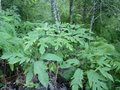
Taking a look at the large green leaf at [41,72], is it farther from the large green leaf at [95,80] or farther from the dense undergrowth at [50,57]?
the large green leaf at [95,80]

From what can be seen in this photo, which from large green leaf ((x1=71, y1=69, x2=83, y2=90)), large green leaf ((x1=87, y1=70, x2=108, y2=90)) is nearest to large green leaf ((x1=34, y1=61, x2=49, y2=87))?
large green leaf ((x1=71, y1=69, x2=83, y2=90))

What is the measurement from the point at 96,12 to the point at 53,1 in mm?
1399

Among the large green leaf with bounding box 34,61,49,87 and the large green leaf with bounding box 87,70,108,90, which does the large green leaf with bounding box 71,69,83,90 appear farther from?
the large green leaf with bounding box 34,61,49,87

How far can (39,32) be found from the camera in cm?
217

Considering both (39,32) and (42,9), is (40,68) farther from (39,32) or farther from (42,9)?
(42,9)

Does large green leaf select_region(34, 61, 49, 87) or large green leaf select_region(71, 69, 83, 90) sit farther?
large green leaf select_region(71, 69, 83, 90)

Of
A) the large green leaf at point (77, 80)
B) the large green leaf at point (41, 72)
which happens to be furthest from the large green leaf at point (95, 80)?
the large green leaf at point (41, 72)

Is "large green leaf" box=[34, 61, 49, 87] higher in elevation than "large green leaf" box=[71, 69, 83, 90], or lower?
higher

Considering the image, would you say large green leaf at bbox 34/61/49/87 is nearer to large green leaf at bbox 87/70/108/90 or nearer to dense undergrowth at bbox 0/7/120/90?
dense undergrowth at bbox 0/7/120/90

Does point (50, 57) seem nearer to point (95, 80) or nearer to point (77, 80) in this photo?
point (77, 80)

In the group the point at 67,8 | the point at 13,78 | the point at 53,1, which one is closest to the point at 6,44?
the point at 13,78

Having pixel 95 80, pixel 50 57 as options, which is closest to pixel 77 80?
pixel 95 80

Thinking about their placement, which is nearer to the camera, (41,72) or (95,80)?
(41,72)

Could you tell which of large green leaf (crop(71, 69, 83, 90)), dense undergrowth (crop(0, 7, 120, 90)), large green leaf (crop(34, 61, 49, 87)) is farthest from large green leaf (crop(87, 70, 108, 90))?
large green leaf (crop(34, 61, 49, 87))
